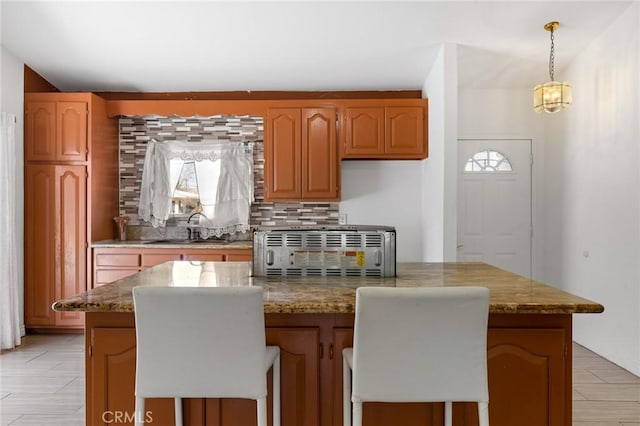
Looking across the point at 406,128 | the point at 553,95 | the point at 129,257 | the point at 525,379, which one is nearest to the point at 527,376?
the point at 525,379

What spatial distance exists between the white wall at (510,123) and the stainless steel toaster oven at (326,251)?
2956mm

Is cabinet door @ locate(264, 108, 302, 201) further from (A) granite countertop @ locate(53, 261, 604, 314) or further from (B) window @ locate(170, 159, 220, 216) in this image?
(A) granite countertop @ locate(53, 261, 604, 314)

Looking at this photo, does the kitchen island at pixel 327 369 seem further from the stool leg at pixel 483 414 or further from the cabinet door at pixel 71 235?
the cabinet door at pixel 71 235

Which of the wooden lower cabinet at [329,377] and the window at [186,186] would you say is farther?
the window at [186,186]

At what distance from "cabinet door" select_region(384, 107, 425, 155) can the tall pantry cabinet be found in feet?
9.48

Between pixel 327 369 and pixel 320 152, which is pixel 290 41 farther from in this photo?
pixel 327 369

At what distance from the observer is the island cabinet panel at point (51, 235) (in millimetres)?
4129

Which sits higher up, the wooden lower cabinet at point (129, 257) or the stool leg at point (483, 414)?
the wooden lower cabinet at point (129, 257)

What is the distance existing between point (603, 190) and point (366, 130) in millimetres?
2108

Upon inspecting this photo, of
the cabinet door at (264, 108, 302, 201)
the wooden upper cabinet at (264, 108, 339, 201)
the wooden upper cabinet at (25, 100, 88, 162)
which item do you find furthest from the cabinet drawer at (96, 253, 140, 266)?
the wooden upper cabinet at (264, 108, 339, 201)

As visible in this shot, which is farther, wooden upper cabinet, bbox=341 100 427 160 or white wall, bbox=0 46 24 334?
wooden upper cabinet, bbox=341 100 427 160

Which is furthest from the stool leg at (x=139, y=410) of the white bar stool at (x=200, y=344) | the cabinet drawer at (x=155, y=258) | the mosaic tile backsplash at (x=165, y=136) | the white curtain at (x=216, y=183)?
the mosaic tile backsplash at (x=165, y=136)

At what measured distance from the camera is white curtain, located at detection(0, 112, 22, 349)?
3.71 m

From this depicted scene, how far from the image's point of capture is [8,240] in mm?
3760
